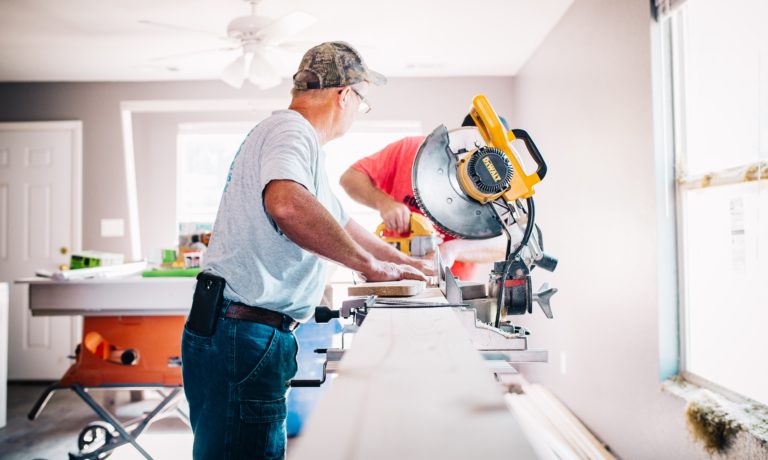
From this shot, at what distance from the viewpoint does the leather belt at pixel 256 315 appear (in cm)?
125

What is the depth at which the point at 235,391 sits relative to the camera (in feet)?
4.04

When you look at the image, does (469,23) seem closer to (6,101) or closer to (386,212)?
(386,212)

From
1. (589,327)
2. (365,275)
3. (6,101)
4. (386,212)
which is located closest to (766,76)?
(386,212)

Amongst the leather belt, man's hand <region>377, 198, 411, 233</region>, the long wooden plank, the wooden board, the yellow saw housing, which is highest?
the yellow saw housing

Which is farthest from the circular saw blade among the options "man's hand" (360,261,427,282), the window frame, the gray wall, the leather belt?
the gray wall

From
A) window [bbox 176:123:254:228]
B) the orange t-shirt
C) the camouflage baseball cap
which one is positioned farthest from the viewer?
window [bbox 176:123:254:228]

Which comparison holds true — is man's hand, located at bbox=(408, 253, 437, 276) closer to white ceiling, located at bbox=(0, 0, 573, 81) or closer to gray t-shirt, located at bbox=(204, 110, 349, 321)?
gray t-shirt, located at bbox=(204, 110, 349, 321)

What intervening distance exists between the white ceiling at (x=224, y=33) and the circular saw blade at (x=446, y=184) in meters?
2.27

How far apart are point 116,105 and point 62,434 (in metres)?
2.82

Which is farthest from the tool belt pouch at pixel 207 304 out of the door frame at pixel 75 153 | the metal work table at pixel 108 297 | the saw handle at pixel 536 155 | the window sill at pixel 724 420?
the door frame at pixel 75 153

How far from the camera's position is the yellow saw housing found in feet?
3.68

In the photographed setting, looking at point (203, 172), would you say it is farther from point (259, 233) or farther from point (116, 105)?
point (259, 233)

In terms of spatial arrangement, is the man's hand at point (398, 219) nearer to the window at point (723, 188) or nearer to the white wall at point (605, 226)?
the window at point (723, 188)

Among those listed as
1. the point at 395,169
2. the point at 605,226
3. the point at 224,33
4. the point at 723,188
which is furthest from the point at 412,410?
the point at 224,33
